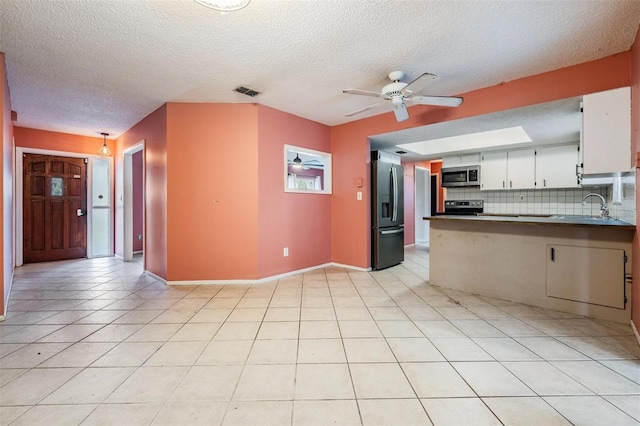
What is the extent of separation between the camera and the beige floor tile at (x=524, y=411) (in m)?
1.32

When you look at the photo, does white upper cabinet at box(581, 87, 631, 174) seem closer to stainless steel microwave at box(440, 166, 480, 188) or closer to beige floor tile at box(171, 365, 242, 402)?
stainless steel microwave at box(440, 166, 480, 188)

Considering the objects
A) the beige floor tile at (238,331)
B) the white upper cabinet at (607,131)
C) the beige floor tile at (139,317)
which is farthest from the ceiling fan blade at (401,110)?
the beige floor tile at (139,317)

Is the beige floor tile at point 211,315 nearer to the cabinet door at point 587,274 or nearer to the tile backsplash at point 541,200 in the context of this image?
the cabinet door at point 587,274

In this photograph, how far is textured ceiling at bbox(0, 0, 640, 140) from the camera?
6.49ft

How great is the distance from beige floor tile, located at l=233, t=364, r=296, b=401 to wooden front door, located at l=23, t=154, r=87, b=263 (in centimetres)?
593

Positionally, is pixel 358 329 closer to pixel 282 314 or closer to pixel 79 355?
pixel 282 314

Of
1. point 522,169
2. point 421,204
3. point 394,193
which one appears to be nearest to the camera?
point 394,193

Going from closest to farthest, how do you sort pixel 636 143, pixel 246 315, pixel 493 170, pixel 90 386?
pixel 90 386
pixel 636 143
pixel 246 315
pixel 493 170

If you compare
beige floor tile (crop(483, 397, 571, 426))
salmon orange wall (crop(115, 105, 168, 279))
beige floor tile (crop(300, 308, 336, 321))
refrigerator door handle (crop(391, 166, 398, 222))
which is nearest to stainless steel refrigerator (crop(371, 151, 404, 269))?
refrigerator door handle (crop(391, 166, 398, 222))

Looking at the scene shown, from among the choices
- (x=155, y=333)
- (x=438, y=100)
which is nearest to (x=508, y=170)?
(x=438, y=100)

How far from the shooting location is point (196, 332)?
2.29m

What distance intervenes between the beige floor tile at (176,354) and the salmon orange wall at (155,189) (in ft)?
6.60

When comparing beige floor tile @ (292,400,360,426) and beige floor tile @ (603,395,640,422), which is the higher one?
beige floor tile @ (603,395,640,422)

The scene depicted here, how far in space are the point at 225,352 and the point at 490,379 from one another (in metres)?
1.73
